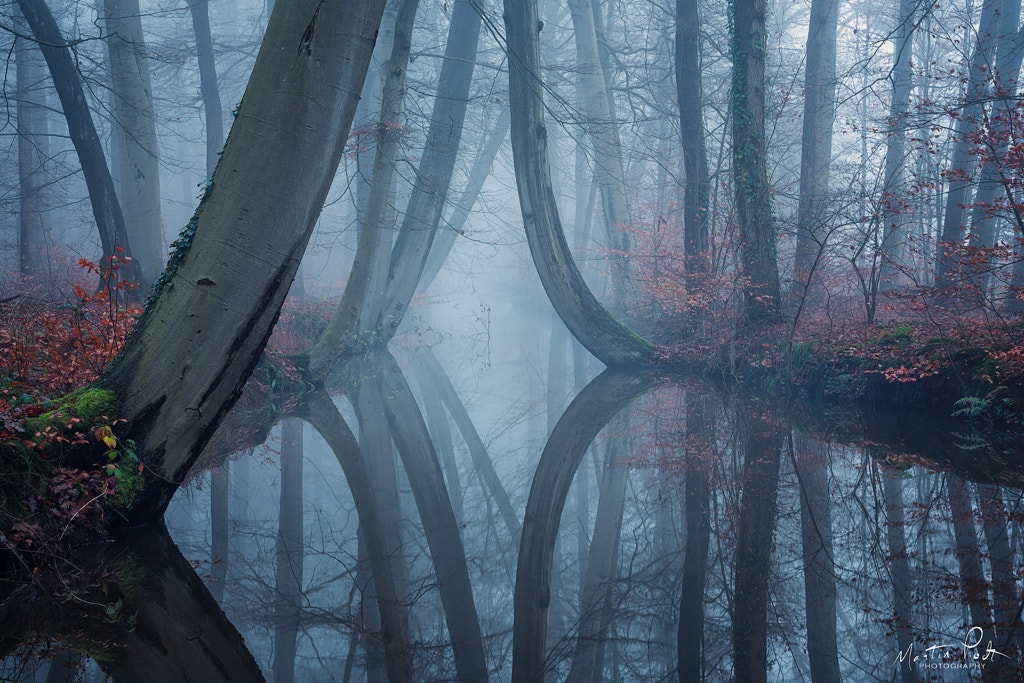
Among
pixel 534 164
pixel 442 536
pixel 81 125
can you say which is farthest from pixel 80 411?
pixel 534 164

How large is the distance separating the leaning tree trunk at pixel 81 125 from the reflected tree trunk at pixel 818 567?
808cm

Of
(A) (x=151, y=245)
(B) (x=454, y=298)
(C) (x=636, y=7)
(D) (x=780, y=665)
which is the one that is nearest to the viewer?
(D) (x=780, y=665)

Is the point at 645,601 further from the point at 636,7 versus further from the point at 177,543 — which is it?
the point at 636,7

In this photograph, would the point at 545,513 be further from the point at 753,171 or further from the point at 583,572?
the point at 753,171

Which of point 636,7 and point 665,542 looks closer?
point 665,542

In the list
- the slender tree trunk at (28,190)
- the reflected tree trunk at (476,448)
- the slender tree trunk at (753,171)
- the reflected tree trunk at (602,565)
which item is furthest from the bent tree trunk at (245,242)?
the slender tree trunk at (28,190)

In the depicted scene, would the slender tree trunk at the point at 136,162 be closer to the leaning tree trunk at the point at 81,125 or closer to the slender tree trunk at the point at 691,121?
the leaning tree trunk at the point at 81,125

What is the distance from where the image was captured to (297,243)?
413cm

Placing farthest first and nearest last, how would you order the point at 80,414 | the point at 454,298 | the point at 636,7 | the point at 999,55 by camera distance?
1. the point at 454,298
2. the point at 636,7
3. the point at 999,55
4. the point at 80,414

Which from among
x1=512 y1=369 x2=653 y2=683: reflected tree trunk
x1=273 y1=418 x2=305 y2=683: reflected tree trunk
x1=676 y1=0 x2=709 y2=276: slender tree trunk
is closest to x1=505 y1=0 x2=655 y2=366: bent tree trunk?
x1=512 y1=369 x2=653 y2=683: reflected tree trunk

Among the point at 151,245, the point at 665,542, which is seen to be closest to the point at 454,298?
the point at 151,245

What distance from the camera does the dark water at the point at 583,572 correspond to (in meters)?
2.68

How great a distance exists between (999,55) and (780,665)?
12129 mm

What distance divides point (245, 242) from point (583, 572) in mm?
2621
